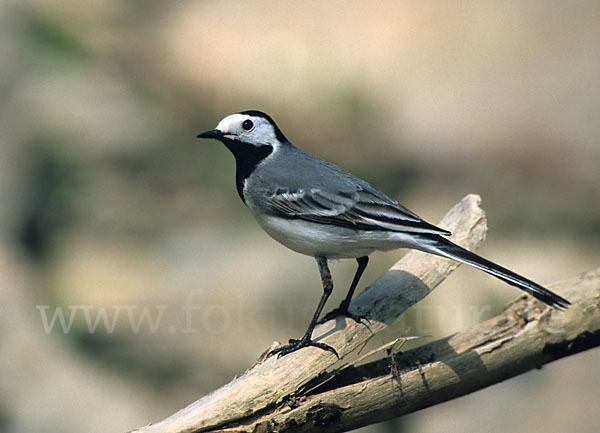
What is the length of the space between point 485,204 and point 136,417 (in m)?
4.91

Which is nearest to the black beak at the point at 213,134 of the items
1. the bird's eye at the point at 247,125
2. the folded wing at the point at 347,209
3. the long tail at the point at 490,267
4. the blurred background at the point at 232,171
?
the bird's eye at the point at 247,125

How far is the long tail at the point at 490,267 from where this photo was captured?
3.70 metres

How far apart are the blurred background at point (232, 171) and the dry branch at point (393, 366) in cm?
214

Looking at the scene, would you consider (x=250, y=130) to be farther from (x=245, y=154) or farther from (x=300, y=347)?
(x=300, y=347)

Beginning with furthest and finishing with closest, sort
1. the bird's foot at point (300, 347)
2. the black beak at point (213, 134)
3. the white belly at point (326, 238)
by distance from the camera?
the black beak at point (213, 134) < the white belly at point (326, 238) < the bird's foot at point (300, 347)

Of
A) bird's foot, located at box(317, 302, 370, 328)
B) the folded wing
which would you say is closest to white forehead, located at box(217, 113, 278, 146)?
the folded wing

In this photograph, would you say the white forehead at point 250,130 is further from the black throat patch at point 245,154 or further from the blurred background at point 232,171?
the blurred background at point 232,171

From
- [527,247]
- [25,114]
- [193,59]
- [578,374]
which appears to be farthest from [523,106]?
[25,114]

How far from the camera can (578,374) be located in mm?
6750

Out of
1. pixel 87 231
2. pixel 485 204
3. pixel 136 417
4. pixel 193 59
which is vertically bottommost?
pixel 136 417

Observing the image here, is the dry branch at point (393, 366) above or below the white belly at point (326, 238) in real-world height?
below

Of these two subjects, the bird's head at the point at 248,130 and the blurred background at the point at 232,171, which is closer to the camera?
the bird's head at the point at 248,130

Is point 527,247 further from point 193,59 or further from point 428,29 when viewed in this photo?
point 193,59

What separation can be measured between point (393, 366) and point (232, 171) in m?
5.16
